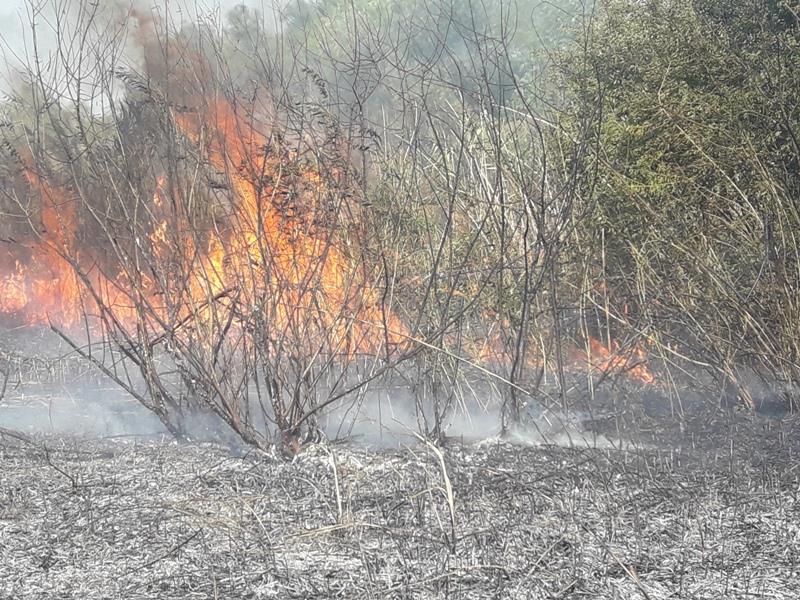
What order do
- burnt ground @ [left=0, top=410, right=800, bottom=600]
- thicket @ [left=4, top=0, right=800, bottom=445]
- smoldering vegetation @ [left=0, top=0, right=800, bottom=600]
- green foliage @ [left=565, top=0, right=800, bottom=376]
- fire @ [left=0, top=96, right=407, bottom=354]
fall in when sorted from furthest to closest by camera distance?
green foliage @ [left=565, top=0, right=800, bottom=376]
thicket @ [left=4, top=0, right=800, bottom=445]
fire @ [left=0, top=96, right=407, bottom=354]
smoldering vegetation @ [left=0, top=0, right=800, bottom=600]
burnt ground @ [left=0, top=410, right=800, bottom=600]

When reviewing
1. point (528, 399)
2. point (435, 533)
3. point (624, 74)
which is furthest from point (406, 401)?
point (435, 533)

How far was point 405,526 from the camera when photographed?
4840 mm

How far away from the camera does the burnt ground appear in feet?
13.3

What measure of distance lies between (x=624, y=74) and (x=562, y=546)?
23.7 feet

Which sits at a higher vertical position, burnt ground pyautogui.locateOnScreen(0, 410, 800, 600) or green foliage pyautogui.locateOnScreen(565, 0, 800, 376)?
green foliage pyautogui.locateOnScreen(565, 0, 800, 376)

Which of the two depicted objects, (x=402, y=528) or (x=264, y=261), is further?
(x=264, y=261)

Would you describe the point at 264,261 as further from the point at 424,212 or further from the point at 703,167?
the point at 703,167

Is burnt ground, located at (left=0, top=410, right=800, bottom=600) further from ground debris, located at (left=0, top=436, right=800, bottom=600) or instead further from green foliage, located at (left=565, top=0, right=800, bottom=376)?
green foliage, located at (left=565, top=0, right=800, bottom=376)

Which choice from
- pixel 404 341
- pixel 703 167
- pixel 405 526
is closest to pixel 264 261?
pixel 404 341

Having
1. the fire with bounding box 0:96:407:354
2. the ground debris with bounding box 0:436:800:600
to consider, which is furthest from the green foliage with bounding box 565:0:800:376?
the fire with bounding box 0:96:407:354

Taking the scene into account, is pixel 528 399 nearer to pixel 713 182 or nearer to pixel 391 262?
pixel 391 262

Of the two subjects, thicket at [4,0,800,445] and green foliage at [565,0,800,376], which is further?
green foliage at [565,0,800,376]

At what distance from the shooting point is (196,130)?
25.3ft

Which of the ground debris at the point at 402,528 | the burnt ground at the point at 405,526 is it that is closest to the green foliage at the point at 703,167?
the burnt ground at the point at 405,526
